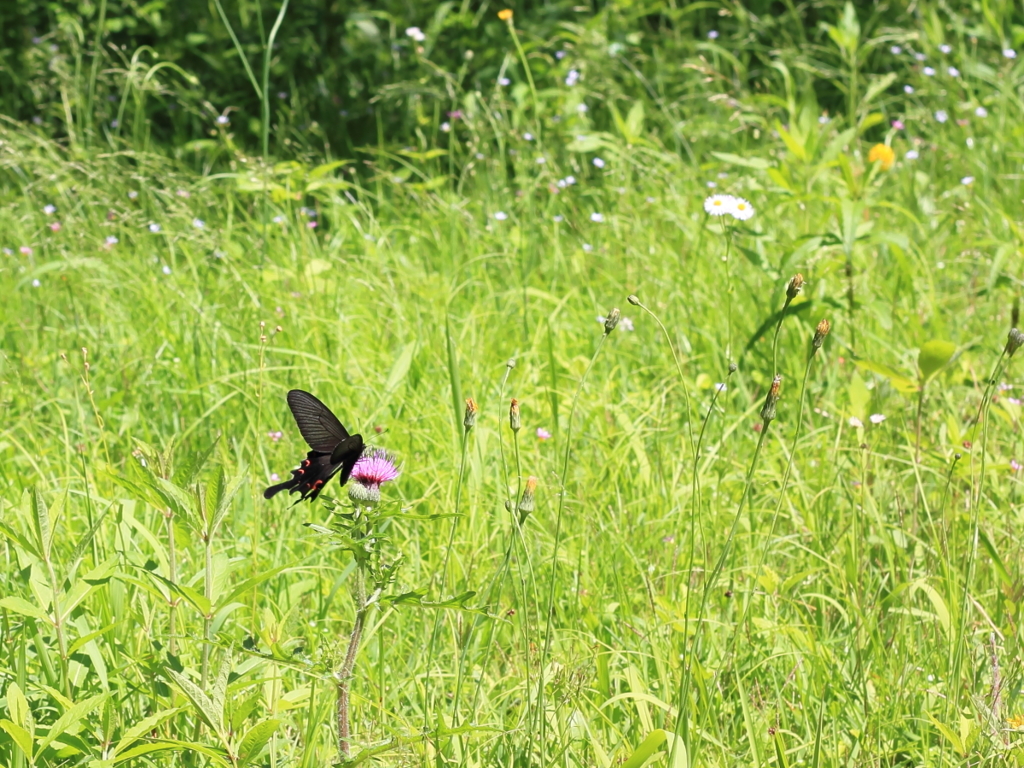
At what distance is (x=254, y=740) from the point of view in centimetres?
117

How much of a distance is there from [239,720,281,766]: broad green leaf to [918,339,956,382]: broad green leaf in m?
1.39

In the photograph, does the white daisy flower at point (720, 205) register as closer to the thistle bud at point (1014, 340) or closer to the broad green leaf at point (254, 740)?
the thistle bud at point (1014, 340)

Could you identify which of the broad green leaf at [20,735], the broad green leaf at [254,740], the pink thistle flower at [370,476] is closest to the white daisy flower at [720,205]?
the pink thistle flower at [370,476]

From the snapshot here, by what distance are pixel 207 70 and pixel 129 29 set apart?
35 centimetres

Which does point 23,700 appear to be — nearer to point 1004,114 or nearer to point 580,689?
point 580,689

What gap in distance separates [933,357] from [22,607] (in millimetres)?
1601

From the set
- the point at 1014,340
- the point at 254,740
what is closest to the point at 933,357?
the point at 1014,340

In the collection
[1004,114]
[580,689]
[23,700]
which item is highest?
[23,700]

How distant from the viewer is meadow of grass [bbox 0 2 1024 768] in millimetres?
1357

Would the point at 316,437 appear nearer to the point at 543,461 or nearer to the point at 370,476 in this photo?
the point at 370,476

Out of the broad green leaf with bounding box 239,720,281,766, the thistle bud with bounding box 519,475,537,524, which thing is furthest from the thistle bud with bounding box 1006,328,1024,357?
the broad green leaf with bounding box 239,720,281,766

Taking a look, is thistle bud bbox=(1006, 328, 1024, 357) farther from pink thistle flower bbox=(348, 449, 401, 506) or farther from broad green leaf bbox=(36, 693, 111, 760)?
broad green leaf bbox=(36, 693, 111, 760)

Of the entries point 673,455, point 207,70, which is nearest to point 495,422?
point 673,455

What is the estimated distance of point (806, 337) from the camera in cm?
260
